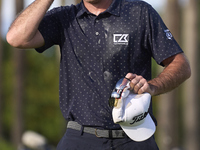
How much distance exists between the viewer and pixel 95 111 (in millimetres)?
4164

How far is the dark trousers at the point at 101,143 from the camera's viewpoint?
4.13 metres

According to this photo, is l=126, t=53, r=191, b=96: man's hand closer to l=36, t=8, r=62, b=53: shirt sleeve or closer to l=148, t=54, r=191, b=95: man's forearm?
l=148, t=54, r=191, b=95: man's forearm

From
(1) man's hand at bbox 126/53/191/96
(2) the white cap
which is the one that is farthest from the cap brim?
(1) man's hand at bbox 126/53/191/96

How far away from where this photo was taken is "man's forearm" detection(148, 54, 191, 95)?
3.71 m

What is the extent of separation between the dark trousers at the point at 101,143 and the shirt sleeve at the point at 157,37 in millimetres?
724

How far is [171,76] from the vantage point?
3.91 metres

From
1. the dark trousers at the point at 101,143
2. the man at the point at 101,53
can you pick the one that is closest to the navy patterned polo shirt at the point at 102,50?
the man at the point at 101,53

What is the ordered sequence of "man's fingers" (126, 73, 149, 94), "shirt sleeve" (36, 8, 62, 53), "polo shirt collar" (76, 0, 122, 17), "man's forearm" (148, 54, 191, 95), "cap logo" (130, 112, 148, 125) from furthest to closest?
"shirt sleeve" (36, 8, 62, 53) → "polo shirt collar" (76, 0, 122, 17) → "man's forearm" (148, 54, 191, 95) → "cap logo" (130, 112, 148, 125) → "man's fingers" (126, 73, 149, 94)

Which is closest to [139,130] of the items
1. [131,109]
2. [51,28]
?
[131,109]

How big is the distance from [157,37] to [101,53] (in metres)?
0.49

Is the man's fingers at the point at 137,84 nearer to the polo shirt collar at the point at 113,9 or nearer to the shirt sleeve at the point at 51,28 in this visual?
the polo shirt collar at the point at 113,9

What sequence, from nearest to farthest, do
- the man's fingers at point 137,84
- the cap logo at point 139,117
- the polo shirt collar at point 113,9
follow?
1. the man's fingers at point 137,84
2. the cap logo at point 139,117
3. the polo shirt collar at point 113,9

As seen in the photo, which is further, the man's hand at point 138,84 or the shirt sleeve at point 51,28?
the shirt sleeve at point 51,28

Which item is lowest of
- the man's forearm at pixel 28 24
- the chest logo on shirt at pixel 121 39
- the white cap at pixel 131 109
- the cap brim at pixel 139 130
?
the cap brim at pixel 139 130
